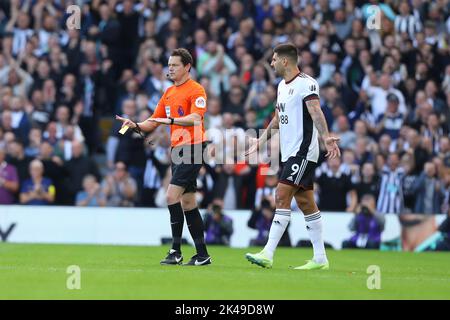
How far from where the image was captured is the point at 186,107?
14008 millimetres

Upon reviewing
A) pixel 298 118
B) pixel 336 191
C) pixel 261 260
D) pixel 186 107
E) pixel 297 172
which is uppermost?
pixel 186 107

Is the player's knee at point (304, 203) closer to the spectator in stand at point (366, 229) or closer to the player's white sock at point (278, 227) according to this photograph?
the player's white sock at point (278, 227)

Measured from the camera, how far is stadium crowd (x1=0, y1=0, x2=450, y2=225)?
21.7 metres

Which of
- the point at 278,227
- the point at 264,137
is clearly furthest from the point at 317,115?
the point at 278,227

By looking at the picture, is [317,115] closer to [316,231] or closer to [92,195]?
[316,231]

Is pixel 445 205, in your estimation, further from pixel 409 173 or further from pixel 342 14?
pixel 342 14

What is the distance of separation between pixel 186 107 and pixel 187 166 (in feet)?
2.55

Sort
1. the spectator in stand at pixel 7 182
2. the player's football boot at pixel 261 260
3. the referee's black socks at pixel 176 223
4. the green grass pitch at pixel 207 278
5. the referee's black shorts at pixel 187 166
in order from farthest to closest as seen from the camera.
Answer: the spectator in stand at pixel 7 182, the referee's black socks at pixel 176 223, the referee's black shorts at pixel 187 166, the player's football boot at pixel 261 260, the green grass pitch at pixel 207 278

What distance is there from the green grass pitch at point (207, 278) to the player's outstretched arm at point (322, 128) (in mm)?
1469

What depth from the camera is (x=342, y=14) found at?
25719 millimetres

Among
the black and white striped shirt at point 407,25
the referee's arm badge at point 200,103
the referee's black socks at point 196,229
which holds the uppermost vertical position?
the black and white striped shirt at point 407,25

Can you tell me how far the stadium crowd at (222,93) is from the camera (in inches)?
856

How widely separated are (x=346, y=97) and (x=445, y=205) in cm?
386

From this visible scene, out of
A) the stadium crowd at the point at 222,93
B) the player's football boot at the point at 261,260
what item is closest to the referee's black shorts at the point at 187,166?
the player's football boot at the point at 261,260
